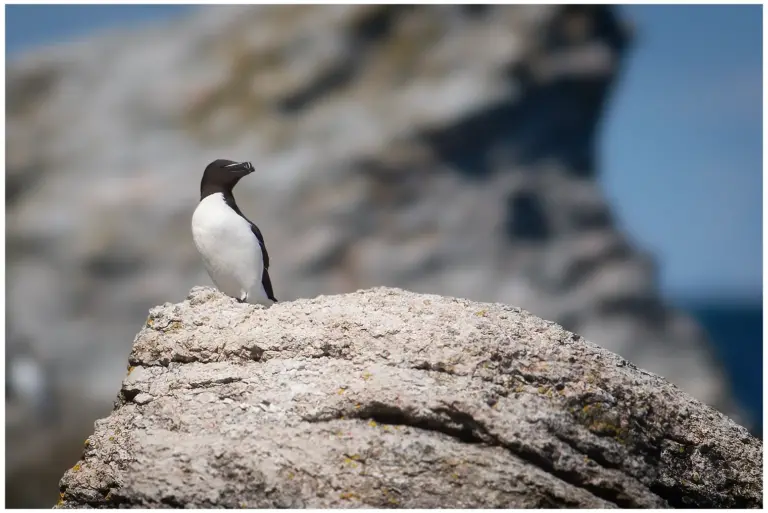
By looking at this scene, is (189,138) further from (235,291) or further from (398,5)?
(235,291)

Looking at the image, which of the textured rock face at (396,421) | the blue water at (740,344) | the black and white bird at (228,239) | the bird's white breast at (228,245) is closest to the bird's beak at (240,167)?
the black and white bird at (228,239)

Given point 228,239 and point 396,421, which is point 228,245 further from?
point 396,421

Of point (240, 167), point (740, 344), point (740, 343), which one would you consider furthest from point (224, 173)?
point (740, 343)

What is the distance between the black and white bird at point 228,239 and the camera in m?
5.51

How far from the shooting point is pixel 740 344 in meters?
48.7

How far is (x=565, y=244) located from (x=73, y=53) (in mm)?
12296

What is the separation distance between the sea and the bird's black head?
16.7m

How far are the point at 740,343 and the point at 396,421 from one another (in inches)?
1961

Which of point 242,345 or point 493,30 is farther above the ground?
point 493,30

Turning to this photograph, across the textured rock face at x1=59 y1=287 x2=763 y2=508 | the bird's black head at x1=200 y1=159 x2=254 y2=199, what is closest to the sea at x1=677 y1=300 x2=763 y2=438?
the textured rock face at x1=59 y1=287 x2=763 y2=508

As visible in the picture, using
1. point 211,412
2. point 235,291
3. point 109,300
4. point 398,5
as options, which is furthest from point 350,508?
point 398,5

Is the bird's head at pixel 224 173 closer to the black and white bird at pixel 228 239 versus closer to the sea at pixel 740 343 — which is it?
the black and white bird at pixel 228 239

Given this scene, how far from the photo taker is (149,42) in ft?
64.2

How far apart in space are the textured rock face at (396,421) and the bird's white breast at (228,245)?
0.61m
